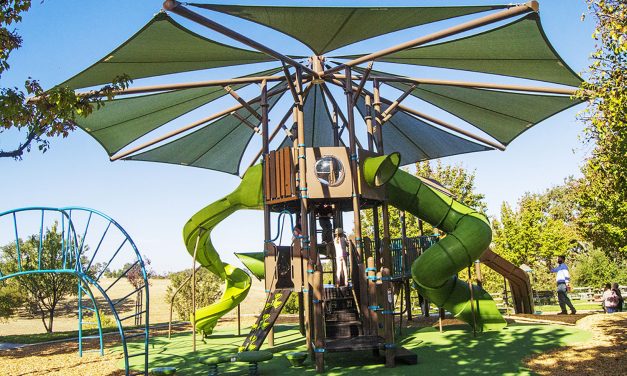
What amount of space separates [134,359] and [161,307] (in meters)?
30.1

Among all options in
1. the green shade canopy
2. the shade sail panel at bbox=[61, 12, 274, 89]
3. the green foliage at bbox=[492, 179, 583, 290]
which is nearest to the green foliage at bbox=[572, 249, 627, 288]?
the green foliage at bbox=[492, 179, 583, 290]

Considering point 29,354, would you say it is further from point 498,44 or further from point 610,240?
point 610,240

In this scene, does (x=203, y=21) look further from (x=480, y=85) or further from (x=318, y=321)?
(x=480, y=85)

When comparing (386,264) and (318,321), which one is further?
(386,264)

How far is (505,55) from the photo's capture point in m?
10.5

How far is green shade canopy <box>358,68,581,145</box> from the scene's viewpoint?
13039 mm

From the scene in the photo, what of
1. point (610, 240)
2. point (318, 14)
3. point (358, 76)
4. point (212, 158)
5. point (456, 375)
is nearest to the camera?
point (456, 375)

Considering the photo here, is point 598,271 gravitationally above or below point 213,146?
below

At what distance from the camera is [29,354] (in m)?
13.1

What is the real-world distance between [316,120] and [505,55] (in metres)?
8.69

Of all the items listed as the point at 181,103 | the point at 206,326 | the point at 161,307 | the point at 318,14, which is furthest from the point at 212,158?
the point at 161,307

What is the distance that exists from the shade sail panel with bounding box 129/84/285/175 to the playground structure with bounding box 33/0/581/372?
0.13 m

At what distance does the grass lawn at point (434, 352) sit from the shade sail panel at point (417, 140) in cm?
698

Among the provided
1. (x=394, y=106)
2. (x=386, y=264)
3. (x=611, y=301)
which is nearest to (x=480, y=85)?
(x=394, y=106)
